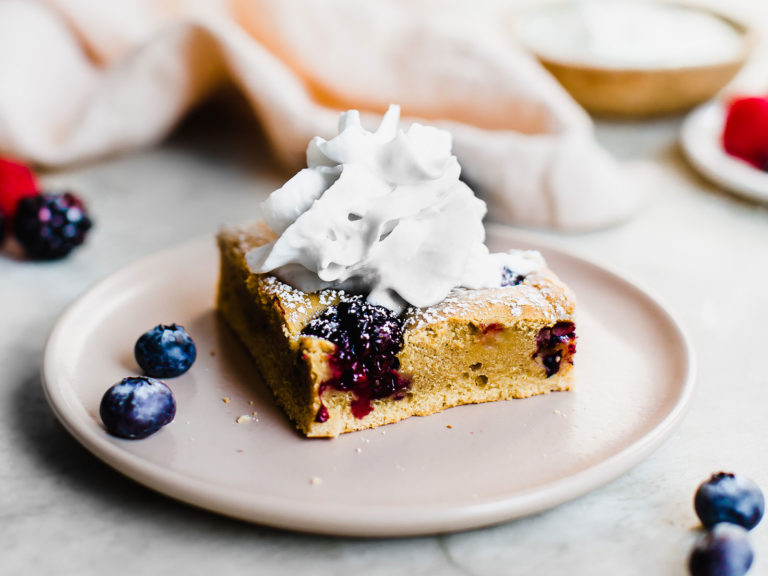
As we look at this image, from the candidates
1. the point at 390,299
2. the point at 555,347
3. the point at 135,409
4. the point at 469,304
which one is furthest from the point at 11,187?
the point at 555,347

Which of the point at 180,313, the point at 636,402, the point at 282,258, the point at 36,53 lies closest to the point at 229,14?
the point at 36,53

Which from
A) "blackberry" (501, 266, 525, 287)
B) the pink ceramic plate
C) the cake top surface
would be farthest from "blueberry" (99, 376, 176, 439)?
"blackberry" (501, 266, 525, 287)

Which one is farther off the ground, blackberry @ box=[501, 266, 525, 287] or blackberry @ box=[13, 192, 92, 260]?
blackberry @ box=[501, 266, 525, 287]

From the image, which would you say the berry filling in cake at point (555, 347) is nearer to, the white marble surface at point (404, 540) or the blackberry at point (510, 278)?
the blackberry at point (510, 278)

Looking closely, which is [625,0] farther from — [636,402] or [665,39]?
[636,402]

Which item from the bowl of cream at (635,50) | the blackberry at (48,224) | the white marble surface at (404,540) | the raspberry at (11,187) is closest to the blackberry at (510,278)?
the white marble surface at (404,540)

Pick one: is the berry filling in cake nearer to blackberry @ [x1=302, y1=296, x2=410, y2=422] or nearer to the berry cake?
the berry cake
